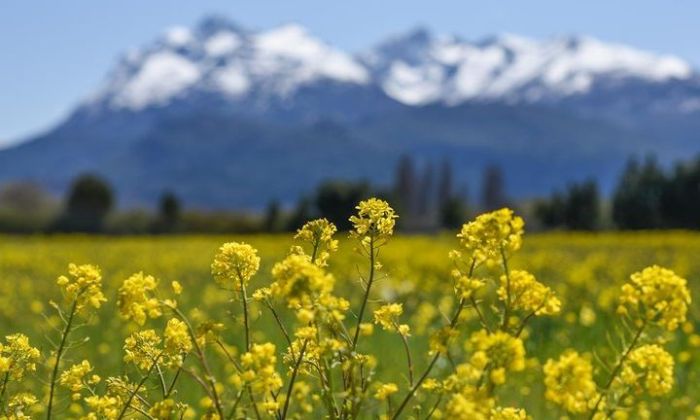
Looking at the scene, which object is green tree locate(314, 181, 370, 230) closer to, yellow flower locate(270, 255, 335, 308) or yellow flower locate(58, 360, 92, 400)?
yellow flower locate(58, 360, 92, 400)

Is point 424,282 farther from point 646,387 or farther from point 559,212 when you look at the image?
point 559,212

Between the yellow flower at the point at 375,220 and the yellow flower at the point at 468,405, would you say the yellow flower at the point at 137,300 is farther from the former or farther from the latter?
the yellow flower at the point at 468,405

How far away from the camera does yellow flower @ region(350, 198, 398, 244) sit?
2393mm

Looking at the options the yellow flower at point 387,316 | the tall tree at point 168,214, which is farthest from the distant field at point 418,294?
the tall tree at point 168,214

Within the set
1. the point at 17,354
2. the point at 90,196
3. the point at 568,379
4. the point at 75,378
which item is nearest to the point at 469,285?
the point at 568,379

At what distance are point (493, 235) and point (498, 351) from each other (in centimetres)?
33

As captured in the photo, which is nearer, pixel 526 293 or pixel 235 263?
pixel 526 293

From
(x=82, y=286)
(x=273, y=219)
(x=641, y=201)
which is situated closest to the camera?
(x=82, y=286)

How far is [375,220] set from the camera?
2.41 metres

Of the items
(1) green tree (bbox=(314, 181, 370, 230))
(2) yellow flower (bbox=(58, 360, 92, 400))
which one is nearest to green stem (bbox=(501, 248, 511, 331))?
(2) yellow flower (bbox=(58, 360, 92, 400))

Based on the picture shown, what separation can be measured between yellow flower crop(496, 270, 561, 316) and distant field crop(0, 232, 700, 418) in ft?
0.71

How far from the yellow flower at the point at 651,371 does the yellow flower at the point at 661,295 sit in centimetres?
18

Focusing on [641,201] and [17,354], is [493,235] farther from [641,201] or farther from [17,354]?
[641,201]

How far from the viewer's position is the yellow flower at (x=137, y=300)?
6.74 ft
